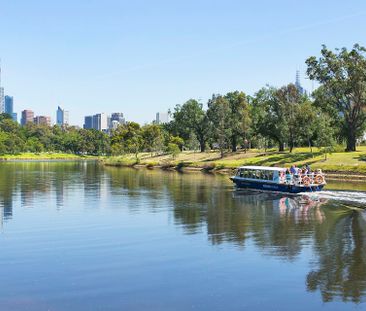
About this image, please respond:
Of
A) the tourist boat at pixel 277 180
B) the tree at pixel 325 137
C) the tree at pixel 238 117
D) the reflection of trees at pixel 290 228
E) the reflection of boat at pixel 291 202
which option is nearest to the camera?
the reflection of trees at pixel 290 228

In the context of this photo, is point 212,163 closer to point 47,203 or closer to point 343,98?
point 343,98

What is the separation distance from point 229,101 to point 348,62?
5555 cm

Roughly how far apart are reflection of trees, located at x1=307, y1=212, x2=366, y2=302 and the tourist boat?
23.8 meters

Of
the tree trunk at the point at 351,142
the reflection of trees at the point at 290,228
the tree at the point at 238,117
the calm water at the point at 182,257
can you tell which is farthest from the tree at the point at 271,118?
the calm water at the point at 182,257

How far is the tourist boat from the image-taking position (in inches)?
2562

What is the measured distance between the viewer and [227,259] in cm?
2834

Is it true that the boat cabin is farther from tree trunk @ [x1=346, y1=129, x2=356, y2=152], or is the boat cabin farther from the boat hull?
tree trunk @ [x1=346, y1=129, x2=356, y2=152]

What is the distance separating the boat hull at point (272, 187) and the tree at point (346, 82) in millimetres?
52286

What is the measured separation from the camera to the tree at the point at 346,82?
113000mm

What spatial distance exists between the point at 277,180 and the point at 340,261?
135 feet

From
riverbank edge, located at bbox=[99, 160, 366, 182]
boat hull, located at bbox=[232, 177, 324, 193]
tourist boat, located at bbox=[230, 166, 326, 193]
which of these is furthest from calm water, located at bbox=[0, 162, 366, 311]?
riverbank edge, located at bbox=[99, 160, 366, 182]

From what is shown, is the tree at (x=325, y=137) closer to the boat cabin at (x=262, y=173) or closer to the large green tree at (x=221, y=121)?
the large green tree at (x=221, y=121)

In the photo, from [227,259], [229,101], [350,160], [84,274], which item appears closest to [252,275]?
[227,259]

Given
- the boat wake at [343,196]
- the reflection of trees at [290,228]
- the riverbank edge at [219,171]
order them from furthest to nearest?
the riverbank edge at [219,171]
the boat wake at [343,196]
the reflection of trees at [290,228]
